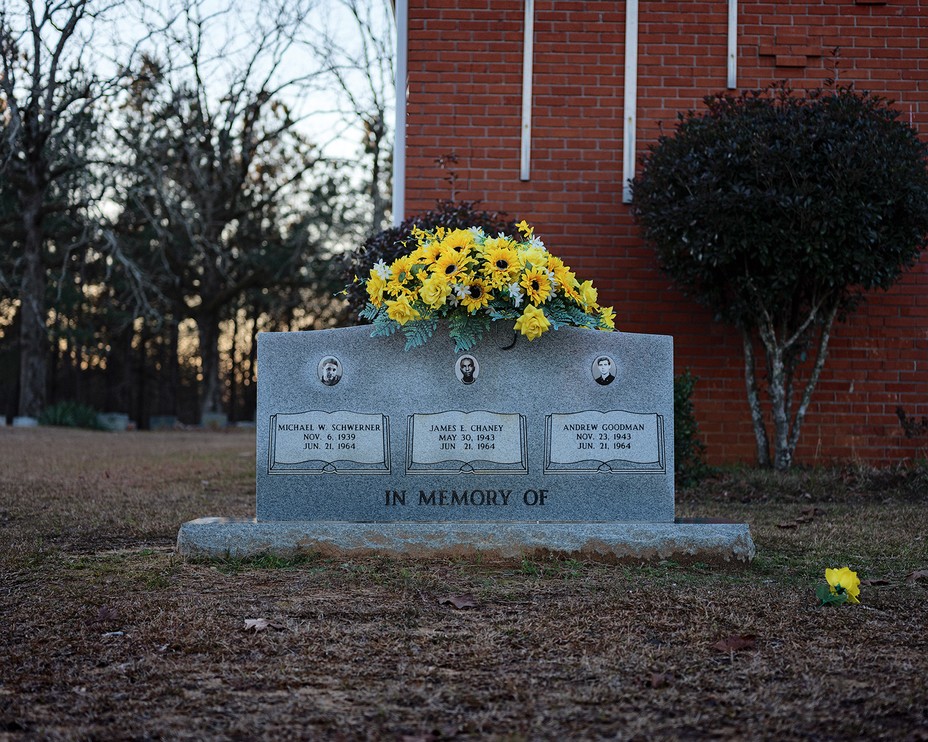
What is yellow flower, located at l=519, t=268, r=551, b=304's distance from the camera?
213 inches

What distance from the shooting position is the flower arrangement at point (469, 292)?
5.39 meters

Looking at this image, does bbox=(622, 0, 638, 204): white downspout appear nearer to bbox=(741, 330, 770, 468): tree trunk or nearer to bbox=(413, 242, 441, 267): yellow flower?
bbox=(741, 330, 770, 468): tree trunk

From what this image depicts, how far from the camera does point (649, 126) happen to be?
9906 mm

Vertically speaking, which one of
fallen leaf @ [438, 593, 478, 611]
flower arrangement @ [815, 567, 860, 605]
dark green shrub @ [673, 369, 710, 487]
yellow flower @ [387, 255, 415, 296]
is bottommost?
fallen leaf @ [438, 593, 478, 611]

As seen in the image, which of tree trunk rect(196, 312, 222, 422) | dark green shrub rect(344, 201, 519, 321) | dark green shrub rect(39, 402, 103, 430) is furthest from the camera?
tree trunk rect(196, 312, 222, 422)

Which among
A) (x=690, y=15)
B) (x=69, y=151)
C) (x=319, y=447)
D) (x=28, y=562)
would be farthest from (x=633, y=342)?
(x=69, y=151)

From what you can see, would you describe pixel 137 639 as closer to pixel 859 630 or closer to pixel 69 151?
pixel 859 630

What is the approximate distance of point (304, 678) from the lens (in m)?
3.18

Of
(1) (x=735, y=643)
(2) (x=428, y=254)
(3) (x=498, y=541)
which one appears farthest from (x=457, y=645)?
(2) (x=428, y=254)

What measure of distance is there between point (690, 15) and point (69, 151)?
604 inches

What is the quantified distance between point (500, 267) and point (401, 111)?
17.8 ft

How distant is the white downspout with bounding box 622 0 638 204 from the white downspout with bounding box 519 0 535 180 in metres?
0.94

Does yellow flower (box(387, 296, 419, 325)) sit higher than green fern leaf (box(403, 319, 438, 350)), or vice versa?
yellow flower (box(387, 296, 419, 325))

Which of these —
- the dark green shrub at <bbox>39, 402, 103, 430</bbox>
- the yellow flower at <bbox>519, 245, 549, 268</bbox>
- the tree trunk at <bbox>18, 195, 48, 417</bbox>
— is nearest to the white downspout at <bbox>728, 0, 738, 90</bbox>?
the yellow flower at <bbox>519, 245, 549, 268</bbox>
